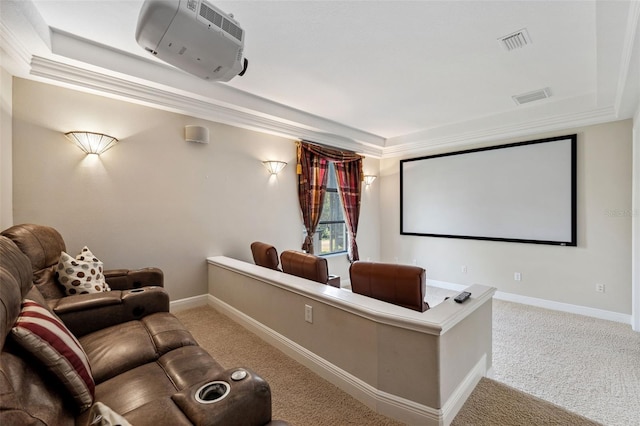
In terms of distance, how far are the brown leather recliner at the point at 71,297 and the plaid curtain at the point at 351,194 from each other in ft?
11.9

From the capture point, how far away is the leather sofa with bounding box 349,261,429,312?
1.79 m

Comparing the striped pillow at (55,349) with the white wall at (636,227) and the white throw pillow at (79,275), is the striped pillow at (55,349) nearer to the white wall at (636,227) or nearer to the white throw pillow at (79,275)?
the white throw pillow at (79,275)

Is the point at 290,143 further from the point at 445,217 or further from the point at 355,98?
the point at 445,217

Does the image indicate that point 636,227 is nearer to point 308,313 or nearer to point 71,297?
Answer: point 308,313

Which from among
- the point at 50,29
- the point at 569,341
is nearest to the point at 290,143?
the point at 50,29

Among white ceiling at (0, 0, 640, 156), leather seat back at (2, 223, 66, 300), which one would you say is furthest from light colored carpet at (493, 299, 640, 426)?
leather seat back at (2, 223, 66, 300)

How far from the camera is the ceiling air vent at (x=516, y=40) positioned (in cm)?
228

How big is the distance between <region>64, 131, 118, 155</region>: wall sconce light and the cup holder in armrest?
2756 millimetres

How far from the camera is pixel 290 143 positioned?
14.7 feet

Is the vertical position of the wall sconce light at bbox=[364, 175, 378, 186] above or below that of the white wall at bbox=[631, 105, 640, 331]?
above

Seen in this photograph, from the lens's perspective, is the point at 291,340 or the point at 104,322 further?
the point at 291,340

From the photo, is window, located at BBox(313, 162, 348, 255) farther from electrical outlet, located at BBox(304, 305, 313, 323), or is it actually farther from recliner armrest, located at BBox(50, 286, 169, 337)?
recliner armrest, located at BBox(50, 286, 169, 337)

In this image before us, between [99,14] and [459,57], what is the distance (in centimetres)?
300

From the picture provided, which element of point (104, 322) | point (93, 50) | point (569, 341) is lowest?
point (569, 341)
